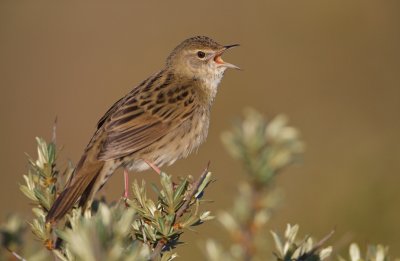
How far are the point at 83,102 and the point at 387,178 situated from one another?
7826 millimetres

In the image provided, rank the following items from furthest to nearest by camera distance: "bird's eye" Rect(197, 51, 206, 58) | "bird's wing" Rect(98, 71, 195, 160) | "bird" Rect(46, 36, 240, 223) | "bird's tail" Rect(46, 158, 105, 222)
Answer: "bird's eye" Rect(197, 51, 206, 58) < "bird's wing" Rect(98, 71, 195, 160) < "bird" Rect(46, 36, 240, 223) < "bird's tail" Rect(46, 158, 105, 222)

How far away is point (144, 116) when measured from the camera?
192 inches

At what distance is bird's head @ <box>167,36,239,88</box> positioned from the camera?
18.7 ft

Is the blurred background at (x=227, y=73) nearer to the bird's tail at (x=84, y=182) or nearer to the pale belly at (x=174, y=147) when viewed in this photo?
the pale belly at (x=174, y=147)

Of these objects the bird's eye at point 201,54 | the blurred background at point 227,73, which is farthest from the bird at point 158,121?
the blurred background at point 227,73

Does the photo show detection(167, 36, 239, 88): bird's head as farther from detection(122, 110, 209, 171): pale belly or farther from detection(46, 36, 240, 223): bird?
detection(122, 110, 209, 171): pale belly

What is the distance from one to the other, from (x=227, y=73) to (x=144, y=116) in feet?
23.8

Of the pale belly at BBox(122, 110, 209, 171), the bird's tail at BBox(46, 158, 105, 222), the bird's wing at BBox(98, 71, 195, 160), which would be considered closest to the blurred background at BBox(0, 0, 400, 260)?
the pale belly at BBox(122, 110, 209, 171)

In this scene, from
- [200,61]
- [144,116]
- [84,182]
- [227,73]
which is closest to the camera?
[84,182]

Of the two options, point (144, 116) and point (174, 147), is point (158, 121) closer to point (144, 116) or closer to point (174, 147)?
point (144, 116)

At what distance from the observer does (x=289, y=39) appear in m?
11.7

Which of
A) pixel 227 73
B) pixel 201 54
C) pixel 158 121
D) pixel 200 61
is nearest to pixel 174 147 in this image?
pixel 158 121

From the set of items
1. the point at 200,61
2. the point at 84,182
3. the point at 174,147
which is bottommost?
the point at 174,147

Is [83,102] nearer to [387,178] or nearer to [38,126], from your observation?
[38,126]
